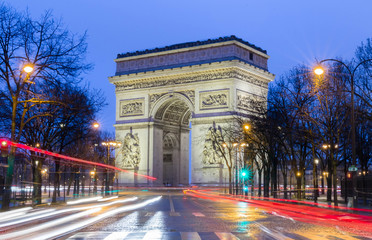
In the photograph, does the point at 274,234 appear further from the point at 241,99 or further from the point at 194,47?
the point at 194,47

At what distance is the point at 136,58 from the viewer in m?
76.9

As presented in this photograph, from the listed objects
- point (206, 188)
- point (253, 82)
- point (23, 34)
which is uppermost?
point (253, 82)

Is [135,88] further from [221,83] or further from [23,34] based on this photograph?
[23,34]

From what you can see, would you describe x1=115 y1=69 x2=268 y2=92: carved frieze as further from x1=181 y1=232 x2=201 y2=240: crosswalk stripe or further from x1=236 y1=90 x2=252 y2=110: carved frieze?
x1=181 y1=232 x2=201 y2=240: crosswalk stripe

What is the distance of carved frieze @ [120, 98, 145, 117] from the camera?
75062 millimetres

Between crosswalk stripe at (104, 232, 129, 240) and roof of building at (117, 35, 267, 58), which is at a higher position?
roof of building at (117, 35, 267, 58)

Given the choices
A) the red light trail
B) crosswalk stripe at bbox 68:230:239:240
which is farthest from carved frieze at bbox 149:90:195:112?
crosswalk stripe at bbox 68:230:239:240

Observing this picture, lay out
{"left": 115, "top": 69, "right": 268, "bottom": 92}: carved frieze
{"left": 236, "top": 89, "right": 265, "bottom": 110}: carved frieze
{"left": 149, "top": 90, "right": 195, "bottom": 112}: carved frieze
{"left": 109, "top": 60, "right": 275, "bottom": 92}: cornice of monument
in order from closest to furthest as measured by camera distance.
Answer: {"left": 236, "top": 89, "right": 265, "bottom": 110}: carved frieze < {"left": 109, "top": 60, "right": 275, "bottom": 92}: cornice of monument < {"left": 115, "top": 69, "right": 268, "bottom": 92}: carved frieze < {"left": 149, "top": 90, "right": 195, "bottom": 112}: carved frieze

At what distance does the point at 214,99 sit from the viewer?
6838 cm

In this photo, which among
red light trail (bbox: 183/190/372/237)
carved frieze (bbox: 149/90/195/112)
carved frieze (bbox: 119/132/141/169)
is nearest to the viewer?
red light trail (bbox: 183/190/372/237)

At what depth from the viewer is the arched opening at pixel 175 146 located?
3061 inches

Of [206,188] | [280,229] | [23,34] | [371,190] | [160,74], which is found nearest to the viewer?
[280,229]

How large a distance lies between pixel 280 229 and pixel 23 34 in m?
19.7

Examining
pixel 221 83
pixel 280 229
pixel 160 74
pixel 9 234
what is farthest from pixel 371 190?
pixel 160 74
